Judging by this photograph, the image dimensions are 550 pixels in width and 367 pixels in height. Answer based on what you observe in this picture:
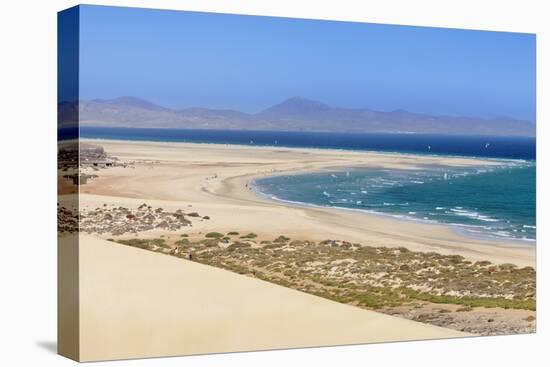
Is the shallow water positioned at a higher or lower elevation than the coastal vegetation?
higher

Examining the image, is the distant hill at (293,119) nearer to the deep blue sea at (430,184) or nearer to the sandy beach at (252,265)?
the deep blue sea at (430,184)

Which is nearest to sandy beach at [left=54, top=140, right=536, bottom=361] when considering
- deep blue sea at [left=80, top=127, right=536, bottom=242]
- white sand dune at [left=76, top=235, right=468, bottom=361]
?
white sand dune at [left=76, top=235, right=468, bottom=361]

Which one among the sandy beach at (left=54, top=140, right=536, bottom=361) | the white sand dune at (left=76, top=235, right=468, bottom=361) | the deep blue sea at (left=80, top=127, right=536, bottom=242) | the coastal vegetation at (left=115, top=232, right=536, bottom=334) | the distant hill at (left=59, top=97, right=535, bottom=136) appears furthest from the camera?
the deep blue sea at (left=80, top=127, right=536, bottom=242)

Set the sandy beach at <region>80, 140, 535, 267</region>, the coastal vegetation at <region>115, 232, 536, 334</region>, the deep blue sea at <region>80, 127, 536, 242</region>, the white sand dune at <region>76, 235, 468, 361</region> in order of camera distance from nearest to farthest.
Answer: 1. the white sand dune at <region>76, 235, 468, 361</region>
2. the sandy beach at <region>80, 140, 535, 267</region>
3. the coastal vegetation at <region>115, 232, 536, 334</region>
4. the deep blue sea at <region>80, 127, 536, 242</region>

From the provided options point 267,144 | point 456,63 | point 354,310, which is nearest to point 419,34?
point 456,63

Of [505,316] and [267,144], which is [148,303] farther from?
[505,316]

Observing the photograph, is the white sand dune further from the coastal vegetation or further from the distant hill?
the distant hill

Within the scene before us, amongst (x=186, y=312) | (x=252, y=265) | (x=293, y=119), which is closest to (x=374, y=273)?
(x=252, y=265)
